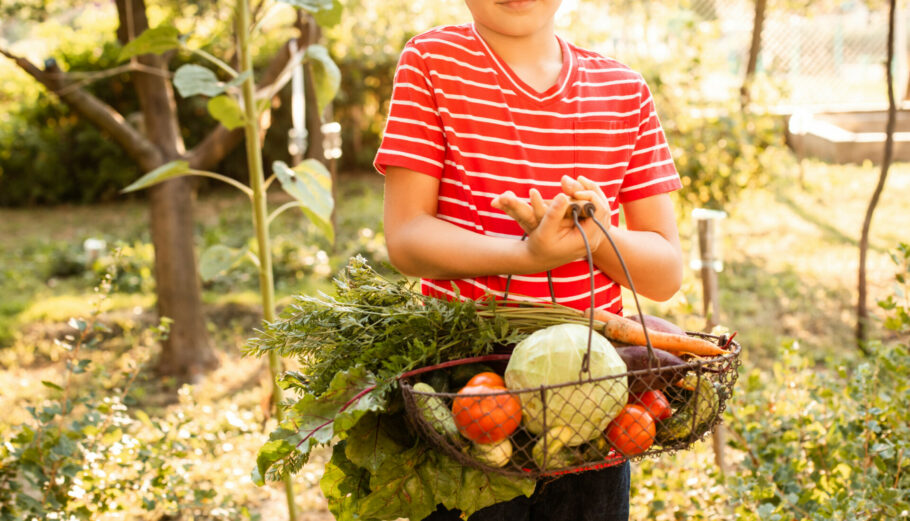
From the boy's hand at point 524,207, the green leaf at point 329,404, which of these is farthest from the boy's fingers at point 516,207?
the green leaf at point 329,404

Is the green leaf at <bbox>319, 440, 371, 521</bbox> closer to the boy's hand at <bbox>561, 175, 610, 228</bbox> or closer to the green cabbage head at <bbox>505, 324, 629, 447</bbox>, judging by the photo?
the green cabbage head at <bbox>505, 324, 629, 447</bbox>

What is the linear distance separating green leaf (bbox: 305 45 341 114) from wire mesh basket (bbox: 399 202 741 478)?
1.48 metres

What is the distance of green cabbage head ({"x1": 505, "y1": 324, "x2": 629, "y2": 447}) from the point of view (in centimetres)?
116

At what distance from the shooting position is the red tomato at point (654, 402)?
1242 mm

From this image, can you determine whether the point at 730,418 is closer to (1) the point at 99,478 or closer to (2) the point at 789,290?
(1) the point at 99,478

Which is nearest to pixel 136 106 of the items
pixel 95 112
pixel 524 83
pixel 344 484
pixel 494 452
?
pixel 95 112

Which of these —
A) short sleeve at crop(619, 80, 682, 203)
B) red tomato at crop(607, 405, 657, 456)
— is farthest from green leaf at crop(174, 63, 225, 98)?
red tomato at crop(607, 405, 657, 456)

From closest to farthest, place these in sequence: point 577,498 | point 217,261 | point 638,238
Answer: point 638,238, point 577,498, point 217,261

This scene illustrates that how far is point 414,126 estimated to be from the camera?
145 centimetres

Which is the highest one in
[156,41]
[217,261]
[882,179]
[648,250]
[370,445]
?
[156,41]

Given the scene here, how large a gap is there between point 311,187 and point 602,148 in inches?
49.9

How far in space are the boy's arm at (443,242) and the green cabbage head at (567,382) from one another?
14cm

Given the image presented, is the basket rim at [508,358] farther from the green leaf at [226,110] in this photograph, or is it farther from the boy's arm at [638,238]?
the green leaf at [226,110]

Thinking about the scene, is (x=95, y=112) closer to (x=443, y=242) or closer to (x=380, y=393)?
(x=443, y=242)
